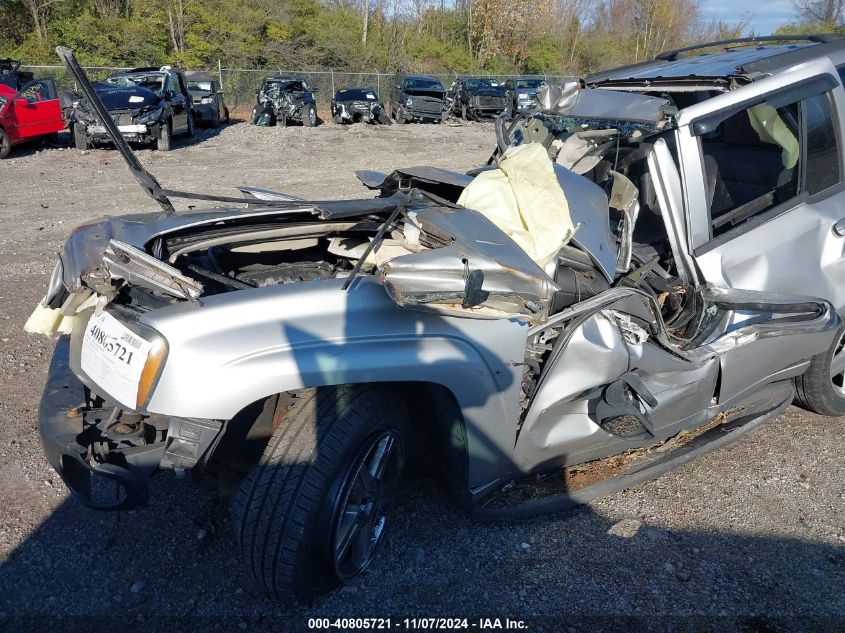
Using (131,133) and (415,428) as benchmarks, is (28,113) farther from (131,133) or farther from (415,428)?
(415,428)

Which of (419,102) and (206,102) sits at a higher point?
(206,102)

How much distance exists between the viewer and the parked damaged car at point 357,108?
73.3 feet

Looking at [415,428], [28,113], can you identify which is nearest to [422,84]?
[28,113]

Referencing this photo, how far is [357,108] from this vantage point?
22344mm

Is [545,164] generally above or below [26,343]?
above

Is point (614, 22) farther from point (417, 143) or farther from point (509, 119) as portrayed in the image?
point (509, 119)

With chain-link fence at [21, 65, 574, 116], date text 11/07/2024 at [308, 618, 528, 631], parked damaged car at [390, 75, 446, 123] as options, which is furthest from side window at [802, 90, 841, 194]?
chain-link fence at [21, 65, 574, 116]


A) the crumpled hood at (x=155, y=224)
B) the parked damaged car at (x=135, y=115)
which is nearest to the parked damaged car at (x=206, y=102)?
the parked damaged car at (x=135, y=115)

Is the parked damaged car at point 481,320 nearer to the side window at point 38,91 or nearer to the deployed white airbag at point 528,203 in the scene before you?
the deployed white airbag at point 528,203

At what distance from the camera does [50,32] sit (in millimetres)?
28625

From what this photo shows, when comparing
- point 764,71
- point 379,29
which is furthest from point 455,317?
point 379,29

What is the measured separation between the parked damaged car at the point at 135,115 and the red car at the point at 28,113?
49 cm

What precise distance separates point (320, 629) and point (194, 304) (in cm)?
128

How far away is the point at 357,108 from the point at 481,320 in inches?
828
